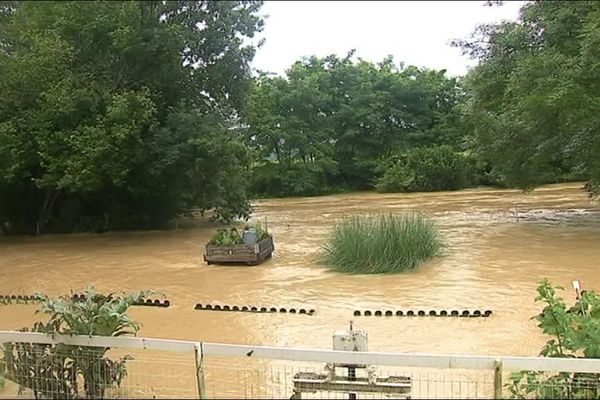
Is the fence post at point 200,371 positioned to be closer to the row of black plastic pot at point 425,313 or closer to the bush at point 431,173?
the row of black plastic pot at point 425,313

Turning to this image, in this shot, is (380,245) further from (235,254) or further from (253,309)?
(253,309)

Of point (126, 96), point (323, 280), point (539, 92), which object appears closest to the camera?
point (323, 280)

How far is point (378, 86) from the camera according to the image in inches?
1304

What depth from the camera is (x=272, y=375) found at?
184 inches

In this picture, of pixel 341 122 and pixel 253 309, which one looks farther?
pixel 341 122

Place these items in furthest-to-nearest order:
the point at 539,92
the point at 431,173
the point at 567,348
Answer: the point at 431,173, the point at 539,92, the point at 567,348

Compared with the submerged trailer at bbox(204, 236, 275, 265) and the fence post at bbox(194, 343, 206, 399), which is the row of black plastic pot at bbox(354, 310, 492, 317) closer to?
the fence post at bbox(194, 343, 206, 399)

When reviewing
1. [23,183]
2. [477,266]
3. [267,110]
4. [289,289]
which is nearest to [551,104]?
[477,266]

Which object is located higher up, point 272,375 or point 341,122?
point 341,122

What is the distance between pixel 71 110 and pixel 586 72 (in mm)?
9876

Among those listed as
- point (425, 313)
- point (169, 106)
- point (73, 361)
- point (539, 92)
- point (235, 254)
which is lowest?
point (425, 313)

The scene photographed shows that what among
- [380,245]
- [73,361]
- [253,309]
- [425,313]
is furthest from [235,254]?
[73,361]

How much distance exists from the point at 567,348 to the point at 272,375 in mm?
1959

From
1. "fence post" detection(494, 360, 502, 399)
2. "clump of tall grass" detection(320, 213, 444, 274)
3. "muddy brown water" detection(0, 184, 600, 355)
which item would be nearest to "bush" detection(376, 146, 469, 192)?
"muddy brown water" detection(0, 184, 600, 355)
